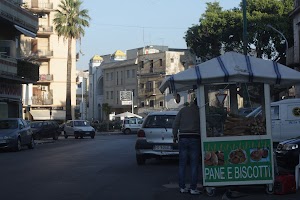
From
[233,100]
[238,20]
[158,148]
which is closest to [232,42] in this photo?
[238,20]

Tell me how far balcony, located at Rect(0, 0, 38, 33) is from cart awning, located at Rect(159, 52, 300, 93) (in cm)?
2389

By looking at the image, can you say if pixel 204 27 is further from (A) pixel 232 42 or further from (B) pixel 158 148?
(B) pixel 158 148

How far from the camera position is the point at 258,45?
47.7 metres

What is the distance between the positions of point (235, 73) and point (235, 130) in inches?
46.8

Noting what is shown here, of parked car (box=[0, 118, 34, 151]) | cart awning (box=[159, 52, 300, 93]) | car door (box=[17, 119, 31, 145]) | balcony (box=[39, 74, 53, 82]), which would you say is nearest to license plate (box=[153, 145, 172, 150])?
cart awning (box=[159, 52, 300, 93])

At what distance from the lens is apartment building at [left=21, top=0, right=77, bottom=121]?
6681 centimetres

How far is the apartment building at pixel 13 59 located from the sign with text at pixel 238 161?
24126mm

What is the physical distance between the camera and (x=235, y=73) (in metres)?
9.32

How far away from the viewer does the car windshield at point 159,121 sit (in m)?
15.8

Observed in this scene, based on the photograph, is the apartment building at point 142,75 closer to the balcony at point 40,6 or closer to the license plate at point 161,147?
the balcony at point 40,6

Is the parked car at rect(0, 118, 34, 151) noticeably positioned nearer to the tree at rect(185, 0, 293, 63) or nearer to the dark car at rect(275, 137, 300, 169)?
the dark car at rect(275, 137, 300, 169)

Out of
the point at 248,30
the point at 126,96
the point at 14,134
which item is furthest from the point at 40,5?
the point at 14,134

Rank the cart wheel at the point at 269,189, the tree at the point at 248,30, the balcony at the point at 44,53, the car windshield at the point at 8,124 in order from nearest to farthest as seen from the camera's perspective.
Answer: the cart wheel at the point at 269,189
the car windshield at the point at 8,124
the tree at the point at 248,30
the balcony at the point at 44,53

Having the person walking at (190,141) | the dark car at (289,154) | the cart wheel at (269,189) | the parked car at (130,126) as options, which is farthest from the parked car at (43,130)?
the cart wheel at (269,189)
